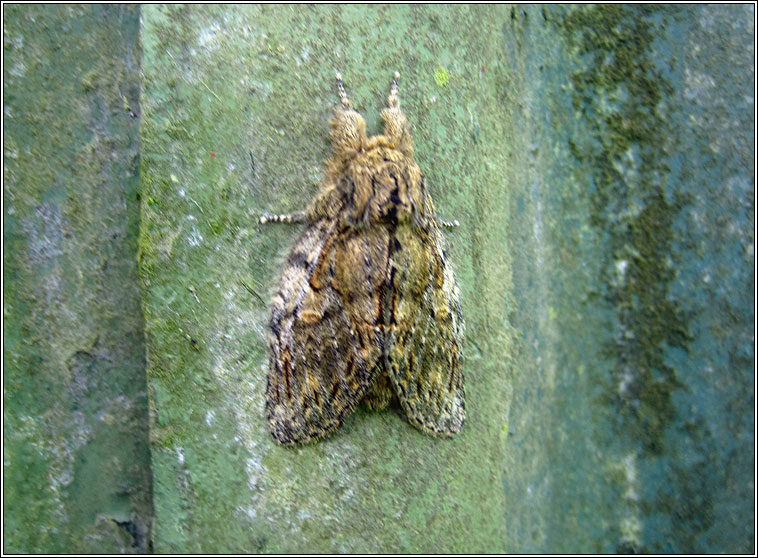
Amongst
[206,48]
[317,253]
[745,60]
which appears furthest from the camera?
[745,60]

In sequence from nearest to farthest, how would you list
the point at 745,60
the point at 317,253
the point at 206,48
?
the point at 206,48, the point at 317,253, the point at 745,60

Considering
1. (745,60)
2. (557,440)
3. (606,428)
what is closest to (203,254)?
(557,440)

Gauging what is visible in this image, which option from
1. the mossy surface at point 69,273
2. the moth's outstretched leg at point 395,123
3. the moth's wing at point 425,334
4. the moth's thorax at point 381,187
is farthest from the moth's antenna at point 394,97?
the mossy surface at point 69,273

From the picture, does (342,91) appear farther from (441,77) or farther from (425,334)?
(425,334)

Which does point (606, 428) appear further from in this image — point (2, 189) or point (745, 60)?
point (2, 189)

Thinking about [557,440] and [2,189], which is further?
[557,440]

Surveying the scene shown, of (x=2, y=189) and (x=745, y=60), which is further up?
(x=745, y=60)

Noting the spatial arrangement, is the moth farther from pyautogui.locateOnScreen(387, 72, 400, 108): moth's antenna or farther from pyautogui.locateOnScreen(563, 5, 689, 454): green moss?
pyautogui.locateOnScreen(563, 5, 689, 454): green moss
